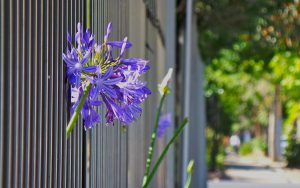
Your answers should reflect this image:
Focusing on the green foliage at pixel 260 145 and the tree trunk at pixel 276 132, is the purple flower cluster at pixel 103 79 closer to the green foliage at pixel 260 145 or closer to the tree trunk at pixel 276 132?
the tree trunk at pixel 276 132

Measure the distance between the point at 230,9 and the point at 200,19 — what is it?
3.65 feet

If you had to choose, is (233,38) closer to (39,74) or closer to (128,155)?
(128,155)

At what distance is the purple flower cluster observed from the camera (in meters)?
2.45

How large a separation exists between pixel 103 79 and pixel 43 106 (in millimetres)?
233

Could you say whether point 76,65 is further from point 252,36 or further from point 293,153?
point 293,153

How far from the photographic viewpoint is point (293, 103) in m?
26.0

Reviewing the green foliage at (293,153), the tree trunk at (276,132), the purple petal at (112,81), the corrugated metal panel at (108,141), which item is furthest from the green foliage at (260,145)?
the purple petal at (112,81)

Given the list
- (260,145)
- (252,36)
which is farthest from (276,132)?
(252,36)

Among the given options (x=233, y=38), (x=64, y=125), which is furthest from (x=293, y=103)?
(x=64, y=125)

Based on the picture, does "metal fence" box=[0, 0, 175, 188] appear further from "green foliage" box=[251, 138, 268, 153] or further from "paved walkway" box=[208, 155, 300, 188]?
"green foliage" box=[251, 138, 268, 153]

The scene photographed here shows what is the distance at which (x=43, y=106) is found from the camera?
246 centimetres

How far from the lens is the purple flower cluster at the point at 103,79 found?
245 cm

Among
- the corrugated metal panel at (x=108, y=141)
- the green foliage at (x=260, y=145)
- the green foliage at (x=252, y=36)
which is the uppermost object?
the green foliage at (x=252, y=36)

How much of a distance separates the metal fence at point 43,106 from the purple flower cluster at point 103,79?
10cm
